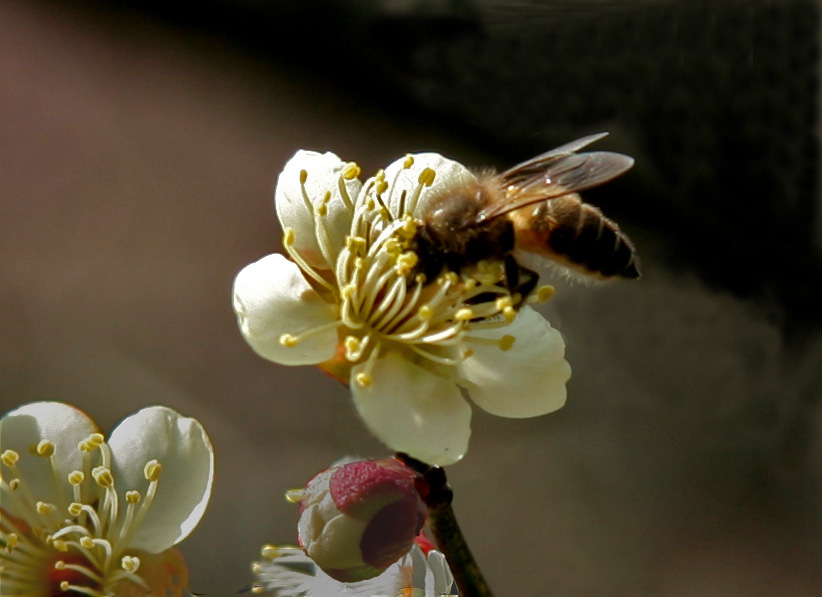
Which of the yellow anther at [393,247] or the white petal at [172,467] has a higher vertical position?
the yellow anther at [393,247]

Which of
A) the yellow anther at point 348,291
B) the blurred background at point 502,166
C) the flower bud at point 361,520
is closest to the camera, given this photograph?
the flower bud at point 361,520

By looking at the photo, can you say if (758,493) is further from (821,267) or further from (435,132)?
(435,132)

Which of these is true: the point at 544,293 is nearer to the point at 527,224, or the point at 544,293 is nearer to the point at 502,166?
the point at 527,224

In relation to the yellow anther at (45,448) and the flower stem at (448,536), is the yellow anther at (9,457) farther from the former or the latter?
the flower stem at (448,536)

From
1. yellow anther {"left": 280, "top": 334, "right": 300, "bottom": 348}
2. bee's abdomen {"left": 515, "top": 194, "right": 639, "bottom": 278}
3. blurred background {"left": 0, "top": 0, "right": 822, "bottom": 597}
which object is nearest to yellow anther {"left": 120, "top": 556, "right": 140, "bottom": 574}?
yellow anther {"left": 280, "top": 334, "right": 300, "bottom": 348}

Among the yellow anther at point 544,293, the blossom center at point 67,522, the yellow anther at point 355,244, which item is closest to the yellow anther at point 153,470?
the blossom center at point 67,522

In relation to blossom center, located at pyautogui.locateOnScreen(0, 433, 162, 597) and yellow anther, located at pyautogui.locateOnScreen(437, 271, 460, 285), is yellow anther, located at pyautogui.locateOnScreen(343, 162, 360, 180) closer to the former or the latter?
yellow anther, located at pyautogui.locateOnScreen(437, 271, 460, 285)
